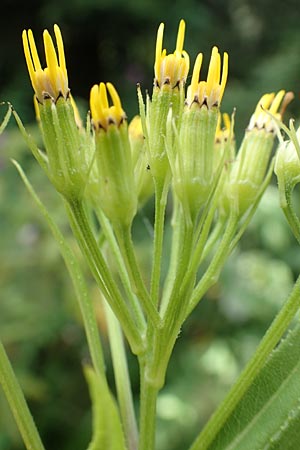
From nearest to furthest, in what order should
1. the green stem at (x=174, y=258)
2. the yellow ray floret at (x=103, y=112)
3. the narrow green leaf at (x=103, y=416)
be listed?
the narrow green leaf at (x=103, y=416)
the yellow ray floret at (x=103, y=112)
the green stem at (x=174, y=258)

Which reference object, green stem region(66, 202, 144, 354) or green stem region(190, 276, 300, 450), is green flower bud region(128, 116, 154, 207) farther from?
green stem region(190, 276, 300, 450)

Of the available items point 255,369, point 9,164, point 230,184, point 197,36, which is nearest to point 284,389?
point 255,369

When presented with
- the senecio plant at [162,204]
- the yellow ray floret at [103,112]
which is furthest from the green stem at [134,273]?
the yellow ray floret at [103,112]

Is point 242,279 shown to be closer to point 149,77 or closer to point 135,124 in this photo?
point 135,124

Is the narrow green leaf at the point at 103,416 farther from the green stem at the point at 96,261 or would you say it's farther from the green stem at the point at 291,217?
the green stem at the point at 291,217

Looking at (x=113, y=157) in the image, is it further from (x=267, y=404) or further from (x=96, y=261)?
(x=267, y=404)

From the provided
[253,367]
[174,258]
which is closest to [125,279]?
[174,258]
